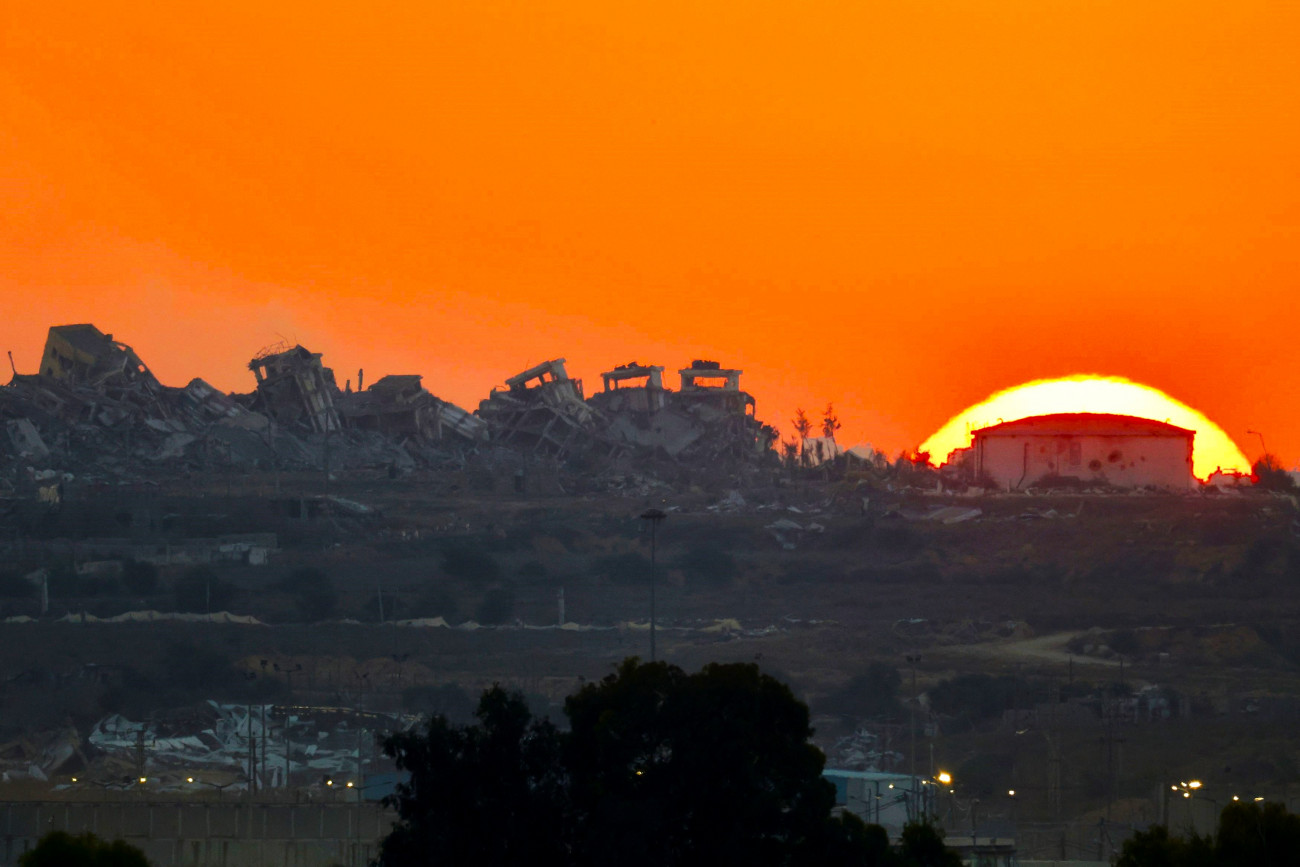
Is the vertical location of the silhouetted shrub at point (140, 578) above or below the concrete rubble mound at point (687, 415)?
below

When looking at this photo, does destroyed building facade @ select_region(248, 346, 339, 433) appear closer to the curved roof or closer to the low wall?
the curved roof

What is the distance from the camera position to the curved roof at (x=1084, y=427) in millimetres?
79812

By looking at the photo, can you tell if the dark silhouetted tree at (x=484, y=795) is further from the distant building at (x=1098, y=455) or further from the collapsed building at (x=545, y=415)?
the collapsed building at (x=545, y=415)

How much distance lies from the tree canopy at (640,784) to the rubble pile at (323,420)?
213 feet

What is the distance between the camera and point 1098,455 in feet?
261

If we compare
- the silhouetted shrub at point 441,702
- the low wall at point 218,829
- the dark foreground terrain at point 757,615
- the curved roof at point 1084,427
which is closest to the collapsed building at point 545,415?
the dark foreground terrain at point 757,615

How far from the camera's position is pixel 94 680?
1811 inches

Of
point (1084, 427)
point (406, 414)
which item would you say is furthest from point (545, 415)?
point (1084, 427)

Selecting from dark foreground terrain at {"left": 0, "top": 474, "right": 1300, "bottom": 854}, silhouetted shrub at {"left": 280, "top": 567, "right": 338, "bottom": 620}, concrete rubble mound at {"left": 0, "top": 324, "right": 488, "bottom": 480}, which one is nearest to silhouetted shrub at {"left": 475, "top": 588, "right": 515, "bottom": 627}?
dark foreground terrain at {"left": 0, "top": 474, "right": 1300, "bottom": 854}


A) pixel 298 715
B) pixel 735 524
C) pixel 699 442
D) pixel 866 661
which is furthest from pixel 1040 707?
pixel 699 442

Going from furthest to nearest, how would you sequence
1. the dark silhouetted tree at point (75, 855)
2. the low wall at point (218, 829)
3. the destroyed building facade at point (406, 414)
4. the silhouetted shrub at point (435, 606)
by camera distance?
1. the destroyed building facade at point (406, 414)
2. the silhouetted shrub at point (435, 606)
3. the low wall at point (218, 829)
4. the dark silhouetted tree at point (75, 855)

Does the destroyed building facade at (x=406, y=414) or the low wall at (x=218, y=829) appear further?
the destroyed building facade at (x=406, y=414)

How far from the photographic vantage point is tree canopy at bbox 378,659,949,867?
18875 mm

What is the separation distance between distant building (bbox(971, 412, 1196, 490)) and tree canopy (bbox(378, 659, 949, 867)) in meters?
61.3
